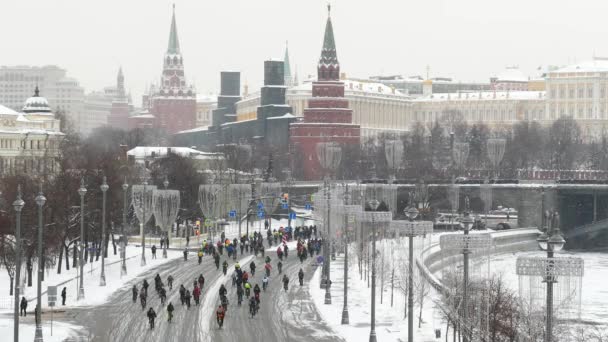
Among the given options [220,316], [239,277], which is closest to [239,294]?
[239,277]

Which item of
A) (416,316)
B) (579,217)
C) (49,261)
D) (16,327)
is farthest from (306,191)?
(16,327)

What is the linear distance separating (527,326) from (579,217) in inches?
3177

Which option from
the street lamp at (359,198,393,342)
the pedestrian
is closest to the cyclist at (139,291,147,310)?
the pedestrian

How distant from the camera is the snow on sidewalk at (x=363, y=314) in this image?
145 feet

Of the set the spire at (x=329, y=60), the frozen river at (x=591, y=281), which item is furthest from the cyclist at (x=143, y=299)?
the spire at (x=329, y=60)

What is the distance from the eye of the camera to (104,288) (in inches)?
2218

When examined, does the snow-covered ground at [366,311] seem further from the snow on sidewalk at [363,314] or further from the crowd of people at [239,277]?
the crowd of people at [239,277]

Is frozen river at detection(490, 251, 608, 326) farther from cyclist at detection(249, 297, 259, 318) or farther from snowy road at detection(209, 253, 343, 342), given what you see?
cyclist at detection(249, 297, 259, 318)

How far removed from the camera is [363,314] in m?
49.1

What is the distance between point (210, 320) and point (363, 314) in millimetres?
5693

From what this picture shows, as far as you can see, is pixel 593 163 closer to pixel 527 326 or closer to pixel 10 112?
pixel 10 112

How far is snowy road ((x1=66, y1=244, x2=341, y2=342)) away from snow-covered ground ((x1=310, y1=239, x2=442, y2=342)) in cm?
53

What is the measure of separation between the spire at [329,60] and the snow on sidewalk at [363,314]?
8810 centimetres

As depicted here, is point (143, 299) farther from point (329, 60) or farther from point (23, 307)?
point (329, 60)
